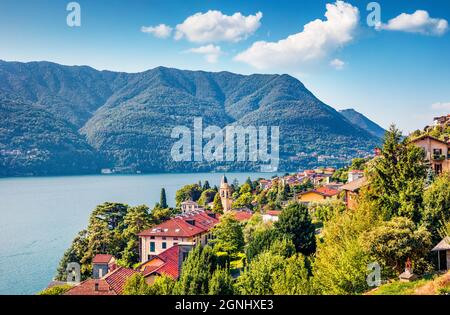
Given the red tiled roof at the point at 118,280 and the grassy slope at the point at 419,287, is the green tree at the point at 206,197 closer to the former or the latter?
the red tiled roof at the point at 118,280

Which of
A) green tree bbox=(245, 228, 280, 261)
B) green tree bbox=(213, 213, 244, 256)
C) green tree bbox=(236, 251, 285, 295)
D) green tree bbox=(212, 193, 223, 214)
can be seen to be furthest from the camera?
green tree bbox=(212, 193, 223, 214)

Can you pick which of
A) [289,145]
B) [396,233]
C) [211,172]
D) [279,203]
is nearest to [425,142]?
[396,233]

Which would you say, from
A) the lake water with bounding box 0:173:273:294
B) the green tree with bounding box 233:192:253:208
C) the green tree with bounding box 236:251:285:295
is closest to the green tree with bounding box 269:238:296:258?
the green tree with bounding box 236:251:285:295

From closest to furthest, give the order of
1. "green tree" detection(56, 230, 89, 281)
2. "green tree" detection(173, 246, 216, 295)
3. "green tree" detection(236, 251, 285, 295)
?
1. "green tree" detection(173, 246, 216, 295)
2. "green tree" detection(236, 251, 285, 295)
3. "green tree" detection(56, 230, 89, 281)

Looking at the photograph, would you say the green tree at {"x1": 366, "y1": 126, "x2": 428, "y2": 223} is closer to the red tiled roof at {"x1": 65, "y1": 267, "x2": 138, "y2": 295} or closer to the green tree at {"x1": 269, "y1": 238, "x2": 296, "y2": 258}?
the green tree at {"x1": 269, "y1": 238, "x2": 296, "y2": 258}

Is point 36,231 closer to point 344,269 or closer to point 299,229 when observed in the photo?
point 299,229

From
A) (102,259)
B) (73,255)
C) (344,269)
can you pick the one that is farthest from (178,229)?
(344,269)
